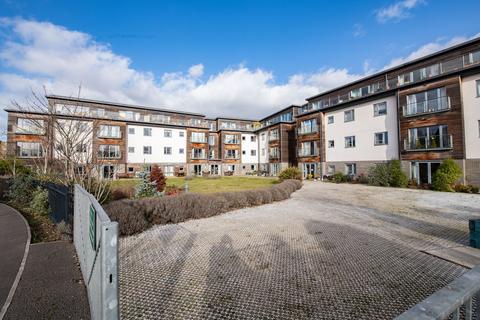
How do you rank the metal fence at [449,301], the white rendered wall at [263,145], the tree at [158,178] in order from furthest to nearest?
the white rendered wall at [263,145], the tree at [158,178], the metal fence at [449,301]

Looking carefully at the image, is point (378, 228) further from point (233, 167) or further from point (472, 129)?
point (233, 167)

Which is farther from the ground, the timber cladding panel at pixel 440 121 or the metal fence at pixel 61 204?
the timber cladding panel at pixel 440 121

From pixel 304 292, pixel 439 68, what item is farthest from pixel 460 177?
pixel 304 292

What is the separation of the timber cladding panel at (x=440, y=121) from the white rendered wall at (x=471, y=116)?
342 mm

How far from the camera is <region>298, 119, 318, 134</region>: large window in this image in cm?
3125

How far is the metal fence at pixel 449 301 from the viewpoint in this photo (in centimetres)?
110

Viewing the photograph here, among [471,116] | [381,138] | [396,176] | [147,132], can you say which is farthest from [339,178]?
[147,132]

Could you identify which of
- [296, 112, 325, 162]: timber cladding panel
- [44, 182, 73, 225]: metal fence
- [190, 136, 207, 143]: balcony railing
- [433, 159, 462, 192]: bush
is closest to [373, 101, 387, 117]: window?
[296, 112, 325, 162]: timber cladding panel

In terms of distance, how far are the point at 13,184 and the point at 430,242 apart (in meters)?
20.8

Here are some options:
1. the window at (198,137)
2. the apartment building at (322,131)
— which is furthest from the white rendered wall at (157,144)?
the window at (198,137)

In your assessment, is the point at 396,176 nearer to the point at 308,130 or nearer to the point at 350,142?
the point at 350,142

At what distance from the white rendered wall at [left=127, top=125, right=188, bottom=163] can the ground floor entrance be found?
3310 centimetres

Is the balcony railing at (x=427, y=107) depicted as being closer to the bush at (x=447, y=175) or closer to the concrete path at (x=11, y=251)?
the bush at (x=447, y=175)

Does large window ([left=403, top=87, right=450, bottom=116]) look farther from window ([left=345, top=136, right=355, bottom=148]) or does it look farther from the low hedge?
the low hedge
